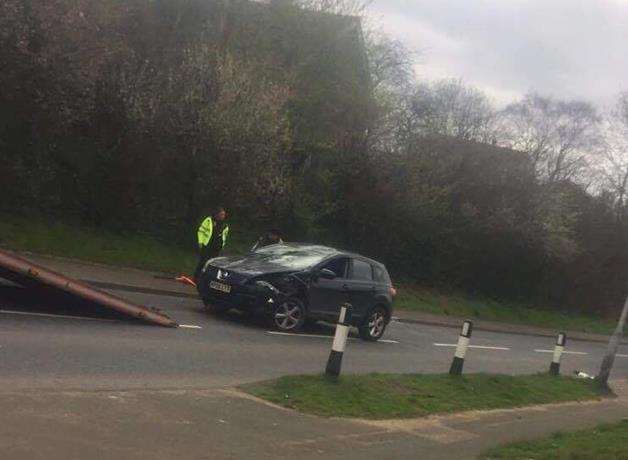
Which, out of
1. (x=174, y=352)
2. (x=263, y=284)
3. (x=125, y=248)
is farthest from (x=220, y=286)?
(x=125, y=248)

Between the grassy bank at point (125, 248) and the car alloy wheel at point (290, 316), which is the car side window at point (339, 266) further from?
the grassy bank at point (125, 248)

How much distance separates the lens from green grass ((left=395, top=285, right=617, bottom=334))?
28652mm

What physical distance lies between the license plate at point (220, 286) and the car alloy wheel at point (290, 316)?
1.03m

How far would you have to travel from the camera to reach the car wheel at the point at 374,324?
17016 millimetres

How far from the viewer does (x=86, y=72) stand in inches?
773

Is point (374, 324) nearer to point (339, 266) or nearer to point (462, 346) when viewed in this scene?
point (339, 266)

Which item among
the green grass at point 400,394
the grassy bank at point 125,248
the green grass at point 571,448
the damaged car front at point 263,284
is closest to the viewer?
the green grass at point 571,448

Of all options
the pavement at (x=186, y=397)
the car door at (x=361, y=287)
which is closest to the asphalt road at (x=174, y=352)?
the pavement at (x=186, y=397)

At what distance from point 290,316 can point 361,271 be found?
217 centimetres

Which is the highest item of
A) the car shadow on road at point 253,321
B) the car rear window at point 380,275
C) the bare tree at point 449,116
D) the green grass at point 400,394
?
the bare tree at point 449,116

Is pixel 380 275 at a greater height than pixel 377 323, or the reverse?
pixel 380 275

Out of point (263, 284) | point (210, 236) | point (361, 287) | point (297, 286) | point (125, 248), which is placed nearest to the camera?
point (263, 284)

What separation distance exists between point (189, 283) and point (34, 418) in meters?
12.4

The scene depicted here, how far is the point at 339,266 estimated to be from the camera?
16.2 meters
